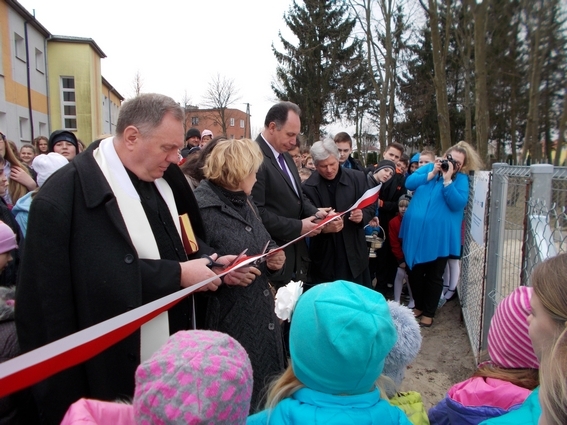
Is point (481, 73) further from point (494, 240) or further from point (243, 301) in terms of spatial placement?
point (243, 301)

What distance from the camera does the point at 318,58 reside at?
28.8m

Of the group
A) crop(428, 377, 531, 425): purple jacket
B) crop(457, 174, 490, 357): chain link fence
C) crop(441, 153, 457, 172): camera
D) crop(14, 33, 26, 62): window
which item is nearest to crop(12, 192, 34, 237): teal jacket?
crop(428, 377, 531, 425): purple jacket

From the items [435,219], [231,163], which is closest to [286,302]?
[231,163]

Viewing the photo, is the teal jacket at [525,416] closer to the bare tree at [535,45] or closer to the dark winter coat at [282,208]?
the dark winter coat at [282,208]

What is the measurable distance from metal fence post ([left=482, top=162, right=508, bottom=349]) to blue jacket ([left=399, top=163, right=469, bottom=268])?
1.10 m

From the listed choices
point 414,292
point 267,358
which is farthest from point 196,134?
point 267,358

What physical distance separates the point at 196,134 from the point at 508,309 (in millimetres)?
8393

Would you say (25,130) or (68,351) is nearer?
(68,351)

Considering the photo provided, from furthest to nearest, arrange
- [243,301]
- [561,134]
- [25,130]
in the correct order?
[25,130] < [561,134] < [243,301]

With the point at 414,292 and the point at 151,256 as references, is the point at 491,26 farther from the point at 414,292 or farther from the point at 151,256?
the point at 151,256

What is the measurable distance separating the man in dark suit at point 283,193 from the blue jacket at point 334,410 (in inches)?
72.5

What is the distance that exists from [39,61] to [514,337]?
83.3 ft

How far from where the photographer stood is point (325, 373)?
130 centimetres

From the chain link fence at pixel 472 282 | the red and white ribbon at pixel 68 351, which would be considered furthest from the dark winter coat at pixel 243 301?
the chain link fence at pixel 472 282
